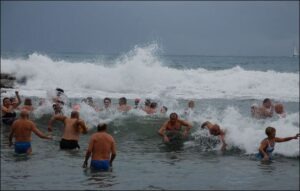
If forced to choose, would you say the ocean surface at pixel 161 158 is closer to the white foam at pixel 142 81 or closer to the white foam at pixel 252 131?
the white foam at pixel 252 131

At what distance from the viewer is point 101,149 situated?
1031cm

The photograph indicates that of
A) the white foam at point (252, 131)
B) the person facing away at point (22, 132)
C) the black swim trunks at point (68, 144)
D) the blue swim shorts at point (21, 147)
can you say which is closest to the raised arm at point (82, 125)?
the black swim trunks at point (68, 144)

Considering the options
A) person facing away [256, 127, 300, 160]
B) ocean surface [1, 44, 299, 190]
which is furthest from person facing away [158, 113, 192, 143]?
person facing away [256, 127, 300, 160]

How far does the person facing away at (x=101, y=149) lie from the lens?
10.3 m

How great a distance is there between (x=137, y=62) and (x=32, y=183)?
28.8 meters

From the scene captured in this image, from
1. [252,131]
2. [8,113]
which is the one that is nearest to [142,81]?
[8,113]

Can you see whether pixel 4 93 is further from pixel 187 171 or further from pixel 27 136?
pixel 187 171

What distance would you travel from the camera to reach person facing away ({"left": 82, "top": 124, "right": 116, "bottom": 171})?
1027cm

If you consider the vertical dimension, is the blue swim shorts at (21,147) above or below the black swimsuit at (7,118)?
below

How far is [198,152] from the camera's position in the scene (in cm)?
1351

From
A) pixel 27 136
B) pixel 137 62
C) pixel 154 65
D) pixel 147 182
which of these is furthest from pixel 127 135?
pixel 154 65

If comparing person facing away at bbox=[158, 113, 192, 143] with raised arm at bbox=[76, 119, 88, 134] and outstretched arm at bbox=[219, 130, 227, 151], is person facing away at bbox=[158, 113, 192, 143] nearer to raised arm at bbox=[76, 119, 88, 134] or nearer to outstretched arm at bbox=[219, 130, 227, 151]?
outstretched arm at bbox=[219, 130, 227, 151]

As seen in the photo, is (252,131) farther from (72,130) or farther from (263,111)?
(72,130)

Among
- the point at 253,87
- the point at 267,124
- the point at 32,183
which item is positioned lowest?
the point at 32,183
